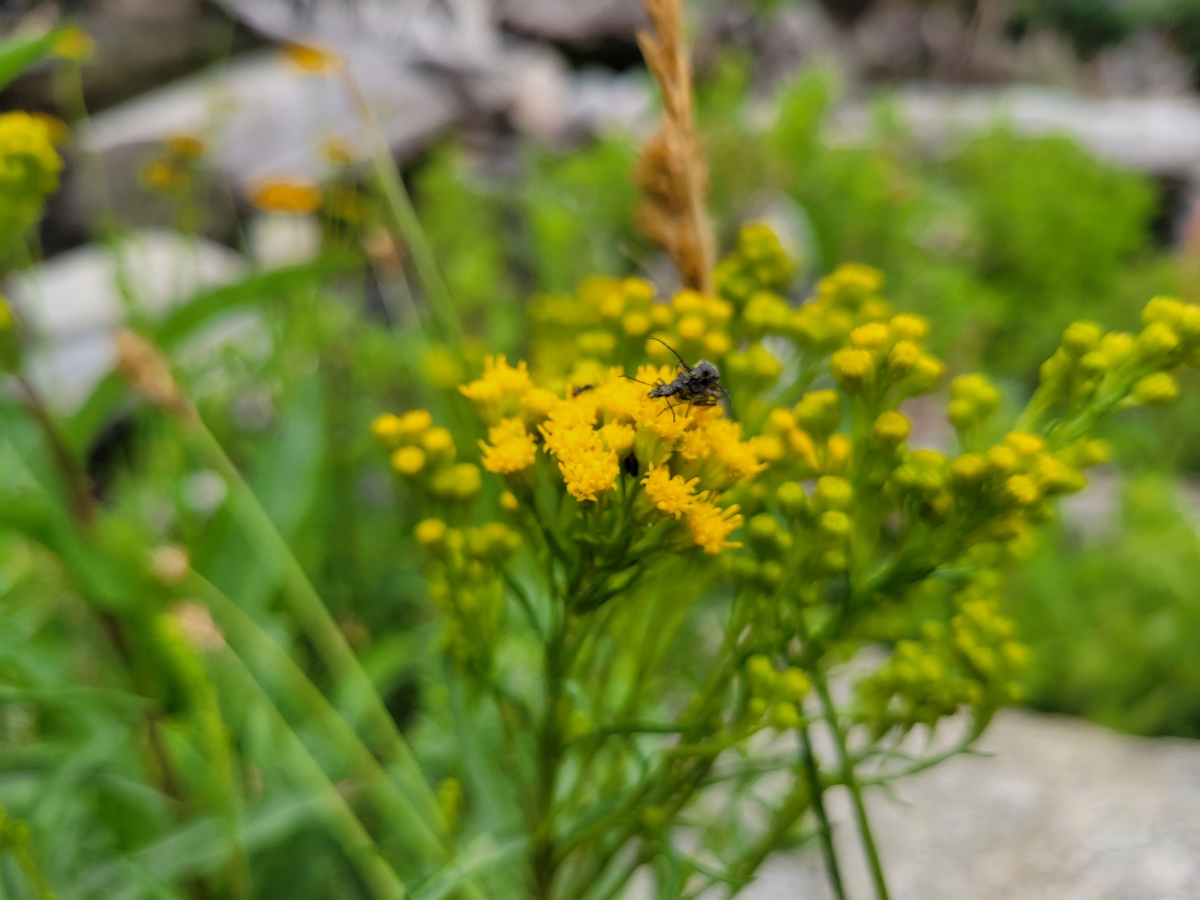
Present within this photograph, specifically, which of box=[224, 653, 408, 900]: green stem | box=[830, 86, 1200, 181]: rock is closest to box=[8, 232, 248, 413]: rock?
box=[224, 653, 408, 900]: green stem

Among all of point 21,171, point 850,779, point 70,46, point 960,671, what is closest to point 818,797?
point 850,779

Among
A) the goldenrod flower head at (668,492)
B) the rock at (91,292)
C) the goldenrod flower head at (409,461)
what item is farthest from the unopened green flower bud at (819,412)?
the rock at (91,292)

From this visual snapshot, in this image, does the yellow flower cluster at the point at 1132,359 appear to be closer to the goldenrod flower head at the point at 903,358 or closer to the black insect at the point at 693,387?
the goldenrod flower head at the point at 903,358

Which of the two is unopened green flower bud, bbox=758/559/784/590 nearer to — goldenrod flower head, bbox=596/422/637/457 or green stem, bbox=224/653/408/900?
goldenrod flower head, bbox=596/422/637/457

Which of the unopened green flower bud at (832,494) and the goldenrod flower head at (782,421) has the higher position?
the goldenrod flower head at (782,421)

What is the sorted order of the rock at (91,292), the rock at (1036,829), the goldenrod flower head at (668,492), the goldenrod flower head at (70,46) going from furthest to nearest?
the rock at (91,292) < the rock at (1036,829) < the goldenrod flower head at (70,46) < the goldenrod flower head at (668,492)

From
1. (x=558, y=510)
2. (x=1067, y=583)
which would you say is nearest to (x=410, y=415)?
(x=558, y=510)

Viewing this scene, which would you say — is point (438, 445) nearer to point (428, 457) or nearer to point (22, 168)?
point (428, 457)
